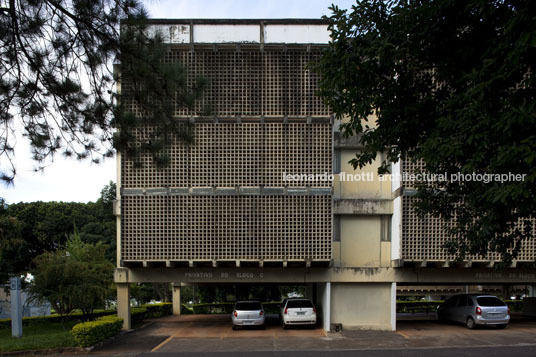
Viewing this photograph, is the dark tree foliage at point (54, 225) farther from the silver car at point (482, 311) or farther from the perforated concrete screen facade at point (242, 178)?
the silver car at point (482, 311)

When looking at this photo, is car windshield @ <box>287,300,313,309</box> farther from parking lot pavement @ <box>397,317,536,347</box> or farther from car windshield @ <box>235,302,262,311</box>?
parking lot pavement @ <box>397,317,536,347</box>

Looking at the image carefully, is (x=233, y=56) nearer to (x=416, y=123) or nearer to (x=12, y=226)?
(x=416, y=123)

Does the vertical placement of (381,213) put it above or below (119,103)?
below

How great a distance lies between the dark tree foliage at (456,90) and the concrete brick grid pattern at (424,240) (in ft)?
31.9

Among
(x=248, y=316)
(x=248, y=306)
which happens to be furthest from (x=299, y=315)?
(x=248, y=306)

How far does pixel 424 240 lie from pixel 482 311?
3.66 meters

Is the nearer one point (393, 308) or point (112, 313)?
point (393, 308)

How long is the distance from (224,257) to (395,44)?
12994mm

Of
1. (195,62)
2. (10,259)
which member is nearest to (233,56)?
(195,62)

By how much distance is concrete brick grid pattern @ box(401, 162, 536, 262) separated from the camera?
19500 millimetres

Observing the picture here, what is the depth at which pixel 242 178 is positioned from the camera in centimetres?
1961

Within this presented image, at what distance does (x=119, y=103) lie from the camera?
26.7 ft

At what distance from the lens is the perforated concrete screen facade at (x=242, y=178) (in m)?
19.5

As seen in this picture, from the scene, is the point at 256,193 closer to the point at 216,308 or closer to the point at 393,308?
the point at 393,308
